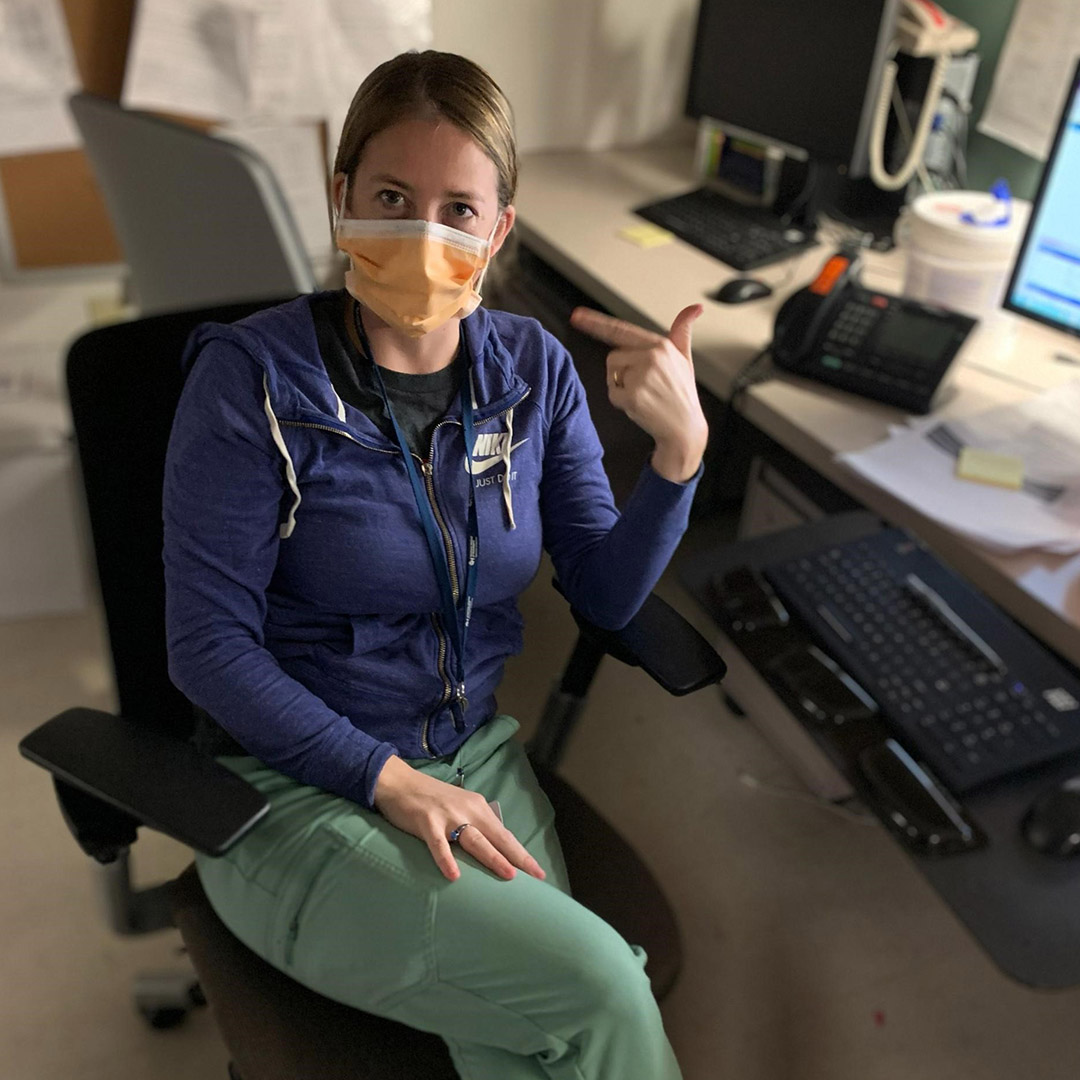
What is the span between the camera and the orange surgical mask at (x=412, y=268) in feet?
2.29

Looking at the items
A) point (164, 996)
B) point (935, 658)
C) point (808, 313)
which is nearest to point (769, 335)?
point (808, 313)

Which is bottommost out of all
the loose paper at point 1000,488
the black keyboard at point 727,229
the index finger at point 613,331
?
the loose paper at point 1000,488

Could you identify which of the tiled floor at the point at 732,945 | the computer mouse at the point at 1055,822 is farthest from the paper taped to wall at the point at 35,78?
the computer mouse at the point at 1055,822

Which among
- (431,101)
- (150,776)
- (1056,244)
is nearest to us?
(431,101)

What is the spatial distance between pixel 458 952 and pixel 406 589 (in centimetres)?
28

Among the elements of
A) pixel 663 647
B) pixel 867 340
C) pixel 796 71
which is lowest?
pixel 663 647

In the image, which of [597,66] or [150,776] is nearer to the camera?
[150,776]

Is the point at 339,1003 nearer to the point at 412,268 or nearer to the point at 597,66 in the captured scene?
the point at 412,268

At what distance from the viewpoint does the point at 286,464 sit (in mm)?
786

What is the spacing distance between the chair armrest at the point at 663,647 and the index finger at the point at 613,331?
240mm

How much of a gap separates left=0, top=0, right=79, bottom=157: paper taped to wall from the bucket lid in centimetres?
129

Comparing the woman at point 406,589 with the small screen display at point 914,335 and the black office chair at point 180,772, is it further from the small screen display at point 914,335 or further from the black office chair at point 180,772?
the small screen display at point 914,335

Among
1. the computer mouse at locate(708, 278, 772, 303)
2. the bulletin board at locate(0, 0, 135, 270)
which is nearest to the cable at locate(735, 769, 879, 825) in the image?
the computer mouse at locate(708, 278, 772, 303)

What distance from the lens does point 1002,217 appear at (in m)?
1.39
